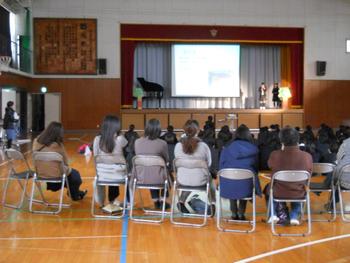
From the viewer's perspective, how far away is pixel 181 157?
550 centimetres

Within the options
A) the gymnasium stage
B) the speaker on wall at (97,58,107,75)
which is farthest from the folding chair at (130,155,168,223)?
the speaker on wall at (97,58,107,75)

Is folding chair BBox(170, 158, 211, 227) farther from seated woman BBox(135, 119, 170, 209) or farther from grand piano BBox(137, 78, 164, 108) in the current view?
grand piano BBox(137, 78, 164, 108)

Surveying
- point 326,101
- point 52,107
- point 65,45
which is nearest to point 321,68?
point 326,101

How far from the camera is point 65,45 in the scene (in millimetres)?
20016

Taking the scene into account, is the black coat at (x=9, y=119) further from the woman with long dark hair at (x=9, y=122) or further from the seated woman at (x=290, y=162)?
the seated woman at (x=290, y=162)

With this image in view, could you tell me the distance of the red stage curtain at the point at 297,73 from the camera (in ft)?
69.4

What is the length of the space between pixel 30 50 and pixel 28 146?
701 centimetres

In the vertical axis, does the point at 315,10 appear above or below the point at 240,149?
above

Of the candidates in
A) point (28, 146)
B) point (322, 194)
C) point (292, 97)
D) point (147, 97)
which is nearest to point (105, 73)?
point (147, 97)

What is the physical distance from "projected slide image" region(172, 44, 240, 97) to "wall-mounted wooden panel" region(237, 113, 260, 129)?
6.72 feet

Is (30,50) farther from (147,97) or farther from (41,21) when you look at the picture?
(147,97)

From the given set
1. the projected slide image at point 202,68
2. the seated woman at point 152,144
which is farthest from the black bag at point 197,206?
the projected slide image at point 202,68

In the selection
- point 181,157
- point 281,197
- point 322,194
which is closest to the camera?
point 281,197

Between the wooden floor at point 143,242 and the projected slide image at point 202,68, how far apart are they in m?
15.8
